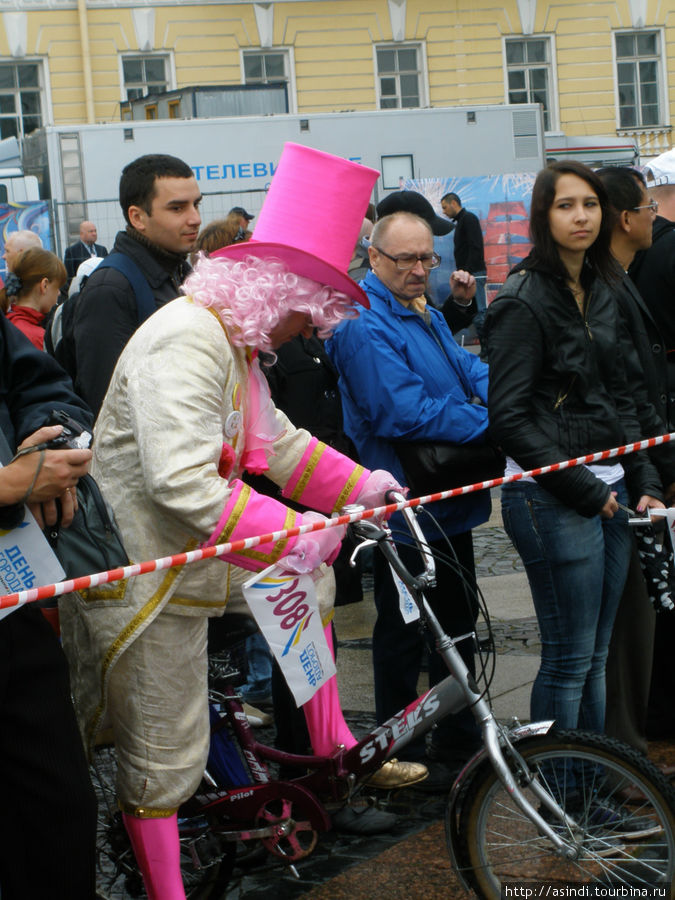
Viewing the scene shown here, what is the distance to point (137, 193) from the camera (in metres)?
4.24

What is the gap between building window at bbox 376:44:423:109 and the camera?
25.2 metres

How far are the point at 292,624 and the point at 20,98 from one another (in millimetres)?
23258

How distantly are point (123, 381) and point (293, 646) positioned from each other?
0.75 metres

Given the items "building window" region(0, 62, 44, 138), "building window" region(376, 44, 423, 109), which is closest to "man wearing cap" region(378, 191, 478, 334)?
"building window" region(0, 62, 44, 138)

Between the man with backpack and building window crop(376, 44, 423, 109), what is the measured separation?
72.0 ft

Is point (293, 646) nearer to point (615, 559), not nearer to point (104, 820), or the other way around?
point (104, 820)

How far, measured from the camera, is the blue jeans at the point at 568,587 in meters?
3.37

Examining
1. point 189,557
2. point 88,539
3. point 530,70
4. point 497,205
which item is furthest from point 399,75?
point 88,539

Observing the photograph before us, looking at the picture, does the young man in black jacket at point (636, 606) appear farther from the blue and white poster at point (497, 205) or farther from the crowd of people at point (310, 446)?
the blue and white poster at point (497, 205)

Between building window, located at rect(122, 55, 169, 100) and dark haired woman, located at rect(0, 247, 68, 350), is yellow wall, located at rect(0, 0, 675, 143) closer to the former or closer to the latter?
building window, located at rect(122, 55, 169, 100)

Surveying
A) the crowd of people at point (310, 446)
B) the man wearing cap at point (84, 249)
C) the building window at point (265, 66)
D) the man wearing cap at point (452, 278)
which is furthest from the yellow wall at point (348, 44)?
the crowd of people at point (310, 446)

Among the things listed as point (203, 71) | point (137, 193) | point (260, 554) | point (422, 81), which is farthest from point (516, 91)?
point (260, 554)

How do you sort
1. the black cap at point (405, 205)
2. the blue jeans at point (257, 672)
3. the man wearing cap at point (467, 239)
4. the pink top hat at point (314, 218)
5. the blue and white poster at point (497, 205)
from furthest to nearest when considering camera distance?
the blue and white poster at point (497, 205), the man wearing cap at point (467, 239), the blue jeans at point (257, 672), the black cap at point (405, 205), the pink top hat at point (314, 218)

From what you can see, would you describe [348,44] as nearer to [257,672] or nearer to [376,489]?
[257,672]
